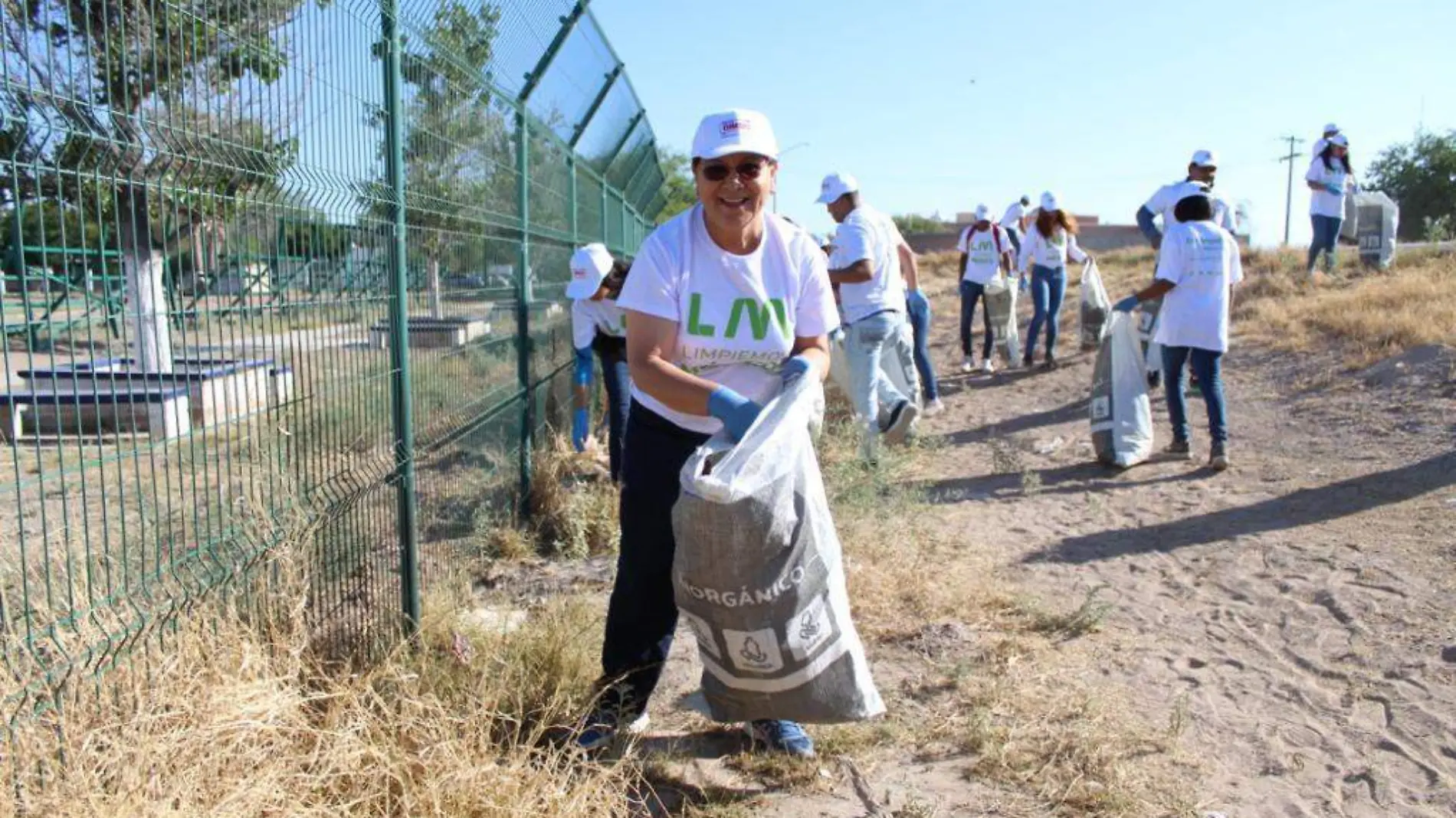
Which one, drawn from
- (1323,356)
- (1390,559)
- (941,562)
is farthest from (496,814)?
(1323,356)

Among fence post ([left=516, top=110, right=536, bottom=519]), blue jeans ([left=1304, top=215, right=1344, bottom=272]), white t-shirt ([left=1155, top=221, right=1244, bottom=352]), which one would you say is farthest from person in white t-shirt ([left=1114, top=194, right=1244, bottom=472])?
blue jeans ([left=1304, top=215, right=1344, bottom=272])

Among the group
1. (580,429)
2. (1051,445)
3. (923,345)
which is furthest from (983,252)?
(580,429)

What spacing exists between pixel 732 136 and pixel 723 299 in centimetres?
42

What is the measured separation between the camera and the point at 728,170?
288 cm

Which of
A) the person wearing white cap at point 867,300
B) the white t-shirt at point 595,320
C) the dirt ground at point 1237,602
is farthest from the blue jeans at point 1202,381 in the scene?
the white t-shirt at point 595,320

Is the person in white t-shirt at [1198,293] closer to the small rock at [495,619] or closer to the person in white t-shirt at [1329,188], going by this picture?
the small rock at [495,619]

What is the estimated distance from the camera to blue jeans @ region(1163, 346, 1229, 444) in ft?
22.0

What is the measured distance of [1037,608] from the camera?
14.2 ft

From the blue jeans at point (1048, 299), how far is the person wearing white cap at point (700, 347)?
818 cm

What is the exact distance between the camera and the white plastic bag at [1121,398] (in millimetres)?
6840

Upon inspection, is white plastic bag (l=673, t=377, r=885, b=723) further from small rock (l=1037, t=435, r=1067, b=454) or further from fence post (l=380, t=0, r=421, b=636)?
small rock (l=1037, t=435, r=1067, b=454)

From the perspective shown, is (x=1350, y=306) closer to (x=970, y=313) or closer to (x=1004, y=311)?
(x=1004, y=311)

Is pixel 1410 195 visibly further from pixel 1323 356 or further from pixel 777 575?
pixel 777 575

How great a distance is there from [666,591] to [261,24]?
1778 millimetres
